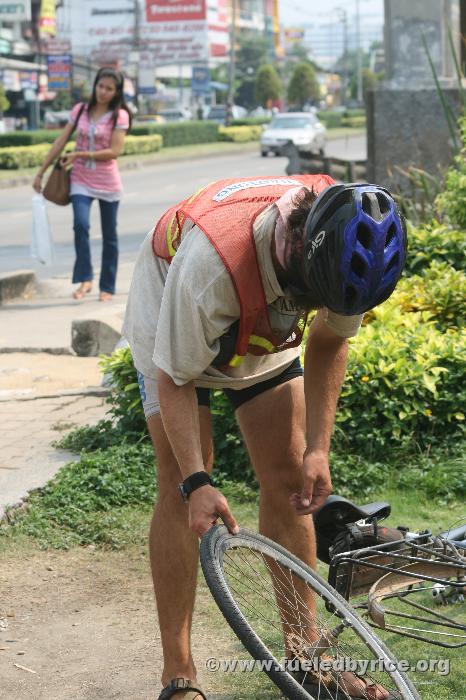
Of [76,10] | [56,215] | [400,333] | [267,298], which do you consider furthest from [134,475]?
[76,10]

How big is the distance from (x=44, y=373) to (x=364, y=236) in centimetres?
512

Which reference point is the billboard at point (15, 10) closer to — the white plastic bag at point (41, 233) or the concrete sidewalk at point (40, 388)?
the white plastic bag at point (41, 233)

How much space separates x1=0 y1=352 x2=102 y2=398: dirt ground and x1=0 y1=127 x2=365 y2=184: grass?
2092 cm

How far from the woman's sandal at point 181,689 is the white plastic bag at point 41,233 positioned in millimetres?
7488

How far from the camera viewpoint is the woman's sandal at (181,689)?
10.8 ft

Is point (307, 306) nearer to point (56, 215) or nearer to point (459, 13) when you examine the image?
point (459, 13)

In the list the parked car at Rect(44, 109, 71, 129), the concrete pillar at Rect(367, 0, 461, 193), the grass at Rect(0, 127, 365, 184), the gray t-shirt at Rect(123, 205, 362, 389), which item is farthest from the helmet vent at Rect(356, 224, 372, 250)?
the parked car at Rect(44, 109, 71, 129)

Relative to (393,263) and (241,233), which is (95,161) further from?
(393,263)

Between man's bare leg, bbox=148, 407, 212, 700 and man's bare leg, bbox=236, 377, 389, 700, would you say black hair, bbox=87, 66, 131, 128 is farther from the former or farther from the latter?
man's bare leg, bbox=148, 407, 212, 700

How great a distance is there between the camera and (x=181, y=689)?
10.8 feet

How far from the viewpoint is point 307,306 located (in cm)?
312

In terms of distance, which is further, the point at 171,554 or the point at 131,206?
the point at 131,206

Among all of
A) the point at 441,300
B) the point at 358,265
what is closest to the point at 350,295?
the point at 358,265

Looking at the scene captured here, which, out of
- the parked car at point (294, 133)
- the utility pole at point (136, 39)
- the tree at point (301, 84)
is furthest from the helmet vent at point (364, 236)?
the tree at point (301, 84)
